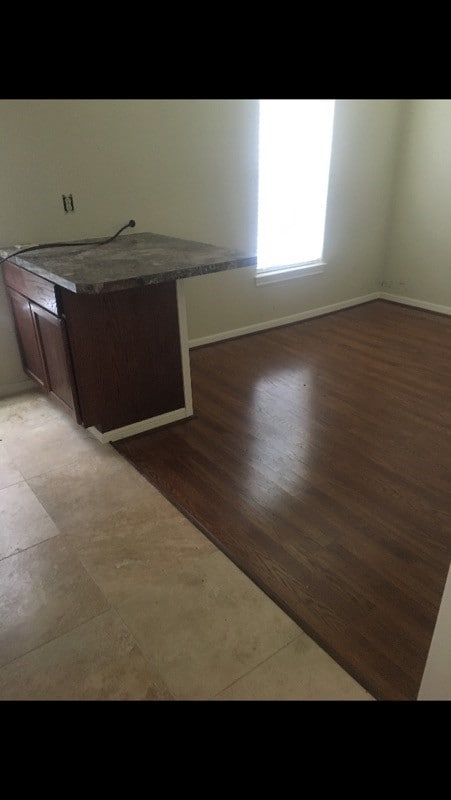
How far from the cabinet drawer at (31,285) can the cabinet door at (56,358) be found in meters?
0.04

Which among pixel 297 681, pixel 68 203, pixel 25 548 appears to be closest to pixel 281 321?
pixel 68 203

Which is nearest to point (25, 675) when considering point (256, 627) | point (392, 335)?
point (256, 627)

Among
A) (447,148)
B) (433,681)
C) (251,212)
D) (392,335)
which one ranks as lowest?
(392,335)

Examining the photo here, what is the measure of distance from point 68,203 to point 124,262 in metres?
0.79

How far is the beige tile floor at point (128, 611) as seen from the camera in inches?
52.7

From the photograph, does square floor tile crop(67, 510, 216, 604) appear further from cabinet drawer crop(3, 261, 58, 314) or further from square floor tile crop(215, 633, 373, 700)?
cabinet drawer crop(3, 261, 58, 314)

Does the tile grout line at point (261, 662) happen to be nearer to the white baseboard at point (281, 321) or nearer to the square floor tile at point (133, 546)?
the square floor tile at point (133, 546)

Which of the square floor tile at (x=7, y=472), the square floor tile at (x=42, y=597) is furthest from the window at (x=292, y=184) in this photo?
the square floor tile at (x=42, y=597)

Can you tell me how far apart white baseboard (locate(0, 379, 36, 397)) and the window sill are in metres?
1.76

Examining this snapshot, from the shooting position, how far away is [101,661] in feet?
4.59

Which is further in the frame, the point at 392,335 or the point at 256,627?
→ the point at 392,335

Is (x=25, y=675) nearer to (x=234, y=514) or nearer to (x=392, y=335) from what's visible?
(x=234, y=514)

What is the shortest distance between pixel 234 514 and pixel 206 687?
71 centimetres

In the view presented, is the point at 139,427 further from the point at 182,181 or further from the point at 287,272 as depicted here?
the point at 287,272
